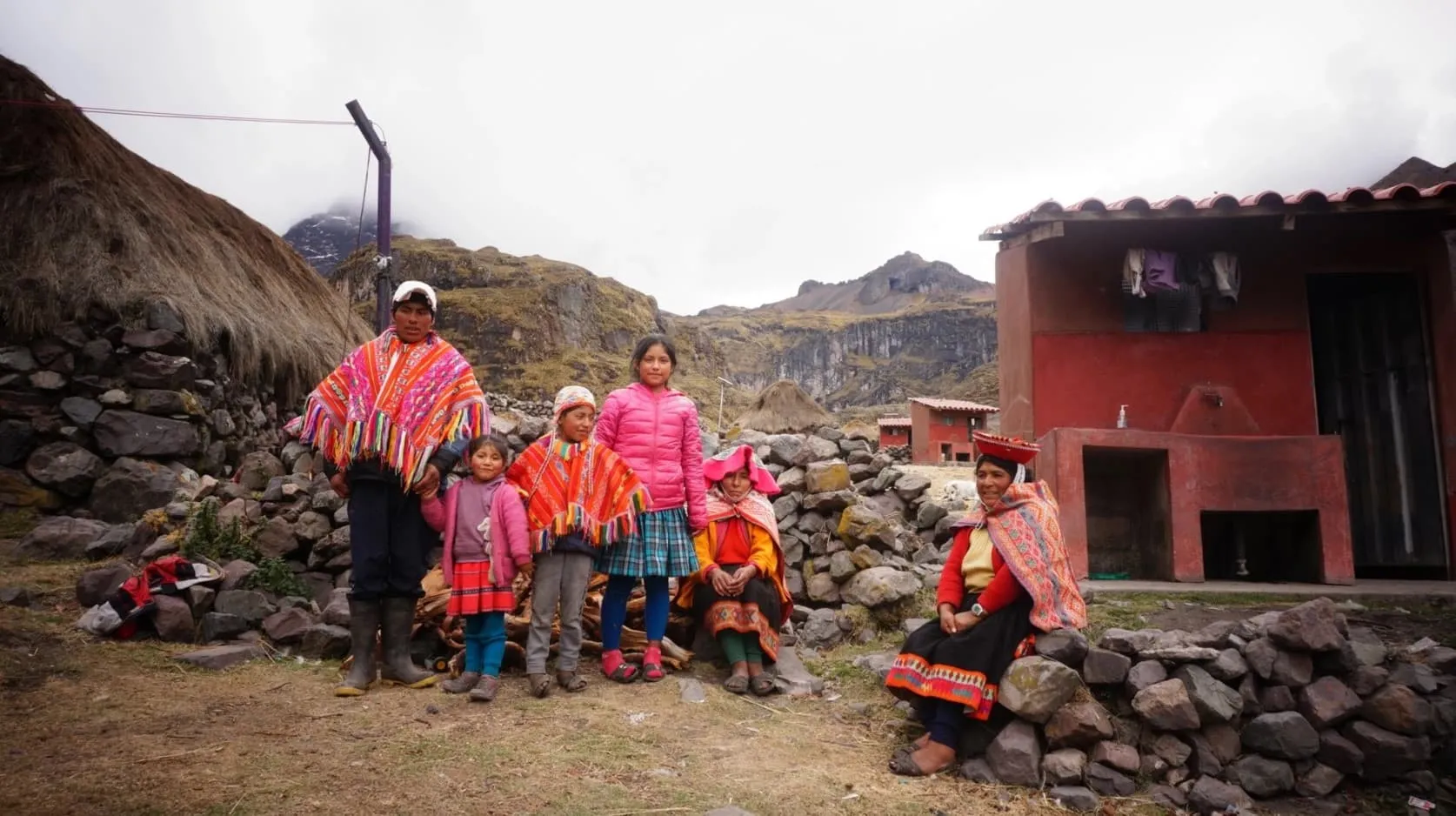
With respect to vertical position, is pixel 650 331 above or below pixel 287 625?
above

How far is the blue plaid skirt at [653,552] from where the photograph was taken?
420cm

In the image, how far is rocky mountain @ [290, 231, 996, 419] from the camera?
1897 inches

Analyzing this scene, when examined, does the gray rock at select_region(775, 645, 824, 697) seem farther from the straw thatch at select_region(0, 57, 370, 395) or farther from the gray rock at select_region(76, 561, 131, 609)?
the straw thatch at select_region(0, 57, 370, 395)

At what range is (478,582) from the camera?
3.88 metres

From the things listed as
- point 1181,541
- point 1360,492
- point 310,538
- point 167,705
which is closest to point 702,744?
point 167,705

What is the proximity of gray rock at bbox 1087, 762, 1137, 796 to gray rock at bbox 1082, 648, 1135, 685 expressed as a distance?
1.28 feet

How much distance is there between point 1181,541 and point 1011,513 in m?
3.06

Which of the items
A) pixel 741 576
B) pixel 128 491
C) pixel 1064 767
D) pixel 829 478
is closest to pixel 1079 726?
pixel 1064 767

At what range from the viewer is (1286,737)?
10.5 feet

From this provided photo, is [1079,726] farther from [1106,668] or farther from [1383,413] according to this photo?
[1383,413]

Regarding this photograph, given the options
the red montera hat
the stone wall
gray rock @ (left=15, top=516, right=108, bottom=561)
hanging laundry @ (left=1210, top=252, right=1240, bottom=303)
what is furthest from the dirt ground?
hanging laundry @ (left=1210, top=252, right=1240, bottom=303)

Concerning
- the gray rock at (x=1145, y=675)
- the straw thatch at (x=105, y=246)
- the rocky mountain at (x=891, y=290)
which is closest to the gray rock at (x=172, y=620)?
the straw thatch at (x=105, y=246)

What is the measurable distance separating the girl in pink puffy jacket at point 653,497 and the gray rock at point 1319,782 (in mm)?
2887

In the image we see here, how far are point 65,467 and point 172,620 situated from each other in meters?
4.11
